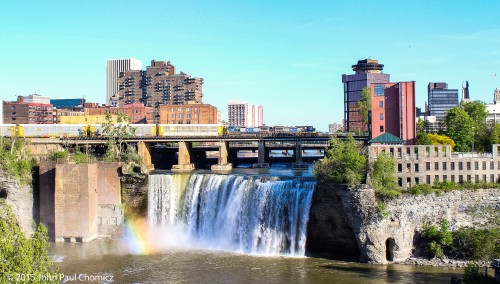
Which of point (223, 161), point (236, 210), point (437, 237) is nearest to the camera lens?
point (437, 237)

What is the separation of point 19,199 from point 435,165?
4694cm

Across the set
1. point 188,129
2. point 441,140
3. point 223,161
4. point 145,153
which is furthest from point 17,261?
point 188,129

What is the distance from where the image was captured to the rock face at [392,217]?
51.3 m

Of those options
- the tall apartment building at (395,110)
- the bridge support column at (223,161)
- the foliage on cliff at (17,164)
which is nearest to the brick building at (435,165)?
the tall apartment building at (395,110)

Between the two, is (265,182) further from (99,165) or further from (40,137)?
(40,137)

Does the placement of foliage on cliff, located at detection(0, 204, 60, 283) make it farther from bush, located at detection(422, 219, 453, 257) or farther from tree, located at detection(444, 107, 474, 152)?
tree, located at detection(444, 107, 474, 152)

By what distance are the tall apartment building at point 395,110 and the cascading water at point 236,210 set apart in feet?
72.9

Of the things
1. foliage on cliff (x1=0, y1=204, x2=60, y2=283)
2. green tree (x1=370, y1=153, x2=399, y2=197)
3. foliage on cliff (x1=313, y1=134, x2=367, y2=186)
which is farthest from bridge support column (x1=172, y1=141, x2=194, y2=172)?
foliage on cliff (x1=0, y1=204, x2=60, y2=283)

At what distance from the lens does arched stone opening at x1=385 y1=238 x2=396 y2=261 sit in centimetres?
5151

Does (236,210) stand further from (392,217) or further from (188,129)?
(188,129)

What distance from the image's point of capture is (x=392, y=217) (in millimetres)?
51969

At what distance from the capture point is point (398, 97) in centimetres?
7375

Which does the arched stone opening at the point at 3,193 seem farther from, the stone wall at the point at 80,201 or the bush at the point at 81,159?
the bush at the point at 81,159

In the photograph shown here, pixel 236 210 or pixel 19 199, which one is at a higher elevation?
pixel 19 199
